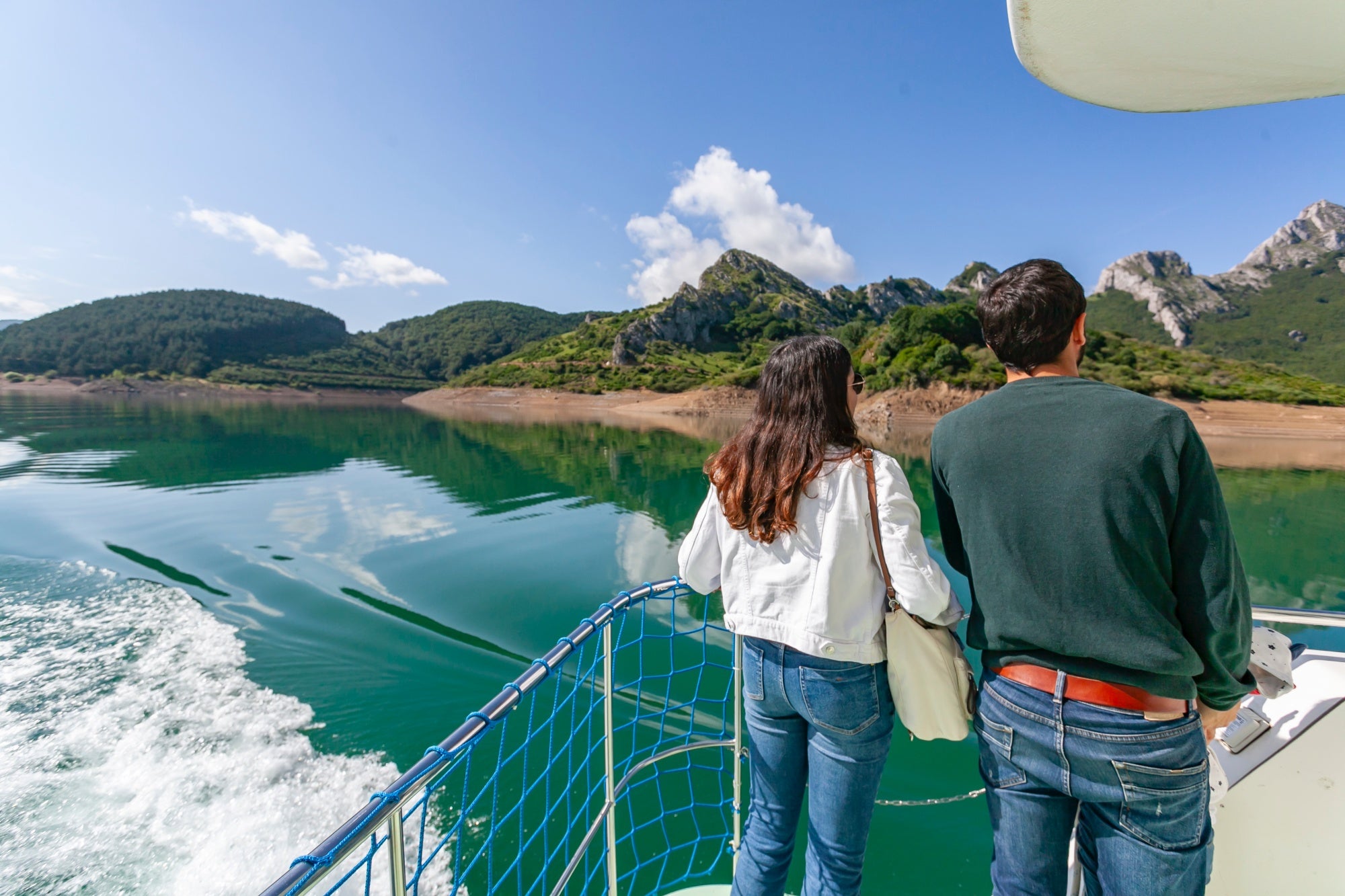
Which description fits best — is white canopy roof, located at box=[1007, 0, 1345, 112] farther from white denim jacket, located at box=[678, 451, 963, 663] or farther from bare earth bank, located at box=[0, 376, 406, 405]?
bare earth bank, located at box=[0, 376, 406, 405]

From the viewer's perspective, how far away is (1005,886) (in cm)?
118

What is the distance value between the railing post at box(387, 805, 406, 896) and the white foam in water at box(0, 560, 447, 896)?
5.85 feet

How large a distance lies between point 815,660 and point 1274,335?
292 feet

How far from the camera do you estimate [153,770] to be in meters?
2.96

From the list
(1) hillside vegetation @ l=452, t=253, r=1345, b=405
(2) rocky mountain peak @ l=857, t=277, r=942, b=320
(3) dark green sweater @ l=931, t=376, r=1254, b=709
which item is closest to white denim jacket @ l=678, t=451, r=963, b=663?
(3) dark green sweater @ l=931, t=376, r=1254, b=709

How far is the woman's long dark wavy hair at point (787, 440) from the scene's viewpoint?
1.24m

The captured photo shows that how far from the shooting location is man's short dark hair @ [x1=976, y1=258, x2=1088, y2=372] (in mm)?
1109

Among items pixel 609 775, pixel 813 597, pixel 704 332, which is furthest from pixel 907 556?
pixel 704 332

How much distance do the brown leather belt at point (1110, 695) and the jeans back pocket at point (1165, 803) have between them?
9cm

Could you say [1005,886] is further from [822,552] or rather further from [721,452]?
[721,452]

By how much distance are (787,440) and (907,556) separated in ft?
1.08

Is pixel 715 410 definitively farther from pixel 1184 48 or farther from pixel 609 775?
pixel 1184 48

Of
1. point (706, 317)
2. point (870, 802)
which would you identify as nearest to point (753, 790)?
point (870, 802)

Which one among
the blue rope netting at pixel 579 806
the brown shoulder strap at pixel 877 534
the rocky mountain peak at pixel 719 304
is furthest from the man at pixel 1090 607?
the rocky mountain peak at pixel 719 304
